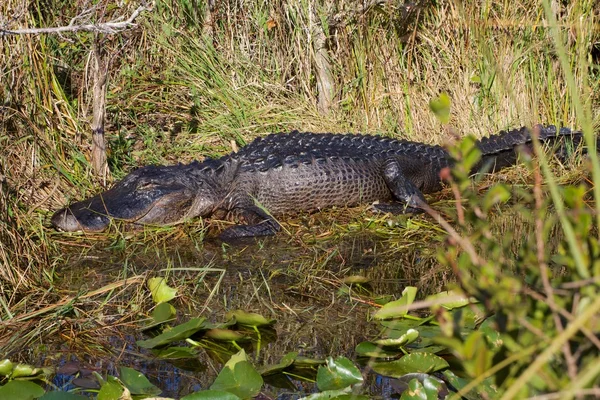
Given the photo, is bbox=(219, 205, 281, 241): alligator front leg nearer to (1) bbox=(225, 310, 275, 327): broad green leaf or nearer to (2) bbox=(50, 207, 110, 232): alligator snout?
(2) bbox=(50, 207, 110, 232): alligator snout

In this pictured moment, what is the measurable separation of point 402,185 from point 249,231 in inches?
50.0

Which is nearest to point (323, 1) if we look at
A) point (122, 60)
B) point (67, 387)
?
point (122, 60)

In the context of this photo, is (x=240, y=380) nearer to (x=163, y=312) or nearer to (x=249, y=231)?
(x=163, y=312)

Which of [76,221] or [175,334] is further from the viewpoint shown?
[76,221]

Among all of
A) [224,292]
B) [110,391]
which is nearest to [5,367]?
[110,391]

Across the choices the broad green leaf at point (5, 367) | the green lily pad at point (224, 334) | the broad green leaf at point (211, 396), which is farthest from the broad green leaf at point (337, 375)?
the broad green leaf at point (5, 367)

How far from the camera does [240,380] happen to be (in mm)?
2854

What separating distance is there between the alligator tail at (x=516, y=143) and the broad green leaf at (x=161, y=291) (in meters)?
3.16

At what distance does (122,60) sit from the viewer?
6914 mm

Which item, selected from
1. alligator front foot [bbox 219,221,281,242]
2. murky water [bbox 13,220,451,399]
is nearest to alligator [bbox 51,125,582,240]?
alligator front foot [bbox 219,221,281,242]

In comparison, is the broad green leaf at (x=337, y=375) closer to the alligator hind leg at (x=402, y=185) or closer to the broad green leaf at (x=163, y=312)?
the broad green leaf at (x=163, y=312)

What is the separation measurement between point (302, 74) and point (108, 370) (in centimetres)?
453

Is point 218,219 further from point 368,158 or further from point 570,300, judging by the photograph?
point 570,300

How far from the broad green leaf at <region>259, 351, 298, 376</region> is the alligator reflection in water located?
0.07 m
